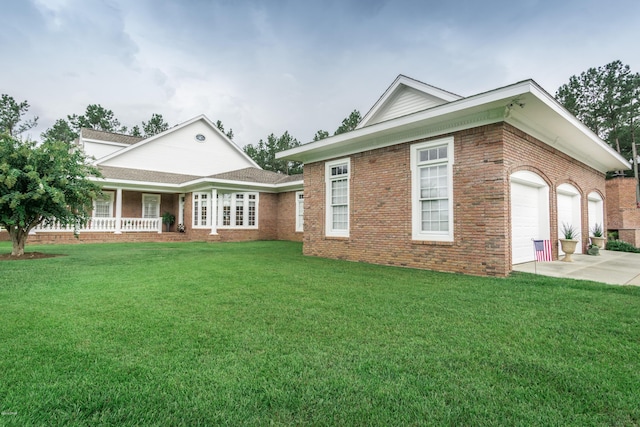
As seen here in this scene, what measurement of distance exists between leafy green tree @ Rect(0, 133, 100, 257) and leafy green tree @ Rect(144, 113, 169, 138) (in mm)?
34180

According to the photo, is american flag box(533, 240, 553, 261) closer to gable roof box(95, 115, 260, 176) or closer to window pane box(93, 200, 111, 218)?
gable roof box(95, 115, 260, 176)

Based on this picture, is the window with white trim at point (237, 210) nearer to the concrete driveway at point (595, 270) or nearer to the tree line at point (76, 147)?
the tree line at point (76, 147)

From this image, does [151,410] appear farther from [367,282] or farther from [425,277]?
[425,277]

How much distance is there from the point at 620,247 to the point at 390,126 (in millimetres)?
10995

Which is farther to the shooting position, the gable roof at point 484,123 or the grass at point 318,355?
the gable roof at point 484,123

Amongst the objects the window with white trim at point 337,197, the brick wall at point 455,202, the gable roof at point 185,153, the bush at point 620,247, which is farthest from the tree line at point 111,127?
the bush at point 620,247

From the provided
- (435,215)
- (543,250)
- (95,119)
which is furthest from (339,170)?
(95,119)

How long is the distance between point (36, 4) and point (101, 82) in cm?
929

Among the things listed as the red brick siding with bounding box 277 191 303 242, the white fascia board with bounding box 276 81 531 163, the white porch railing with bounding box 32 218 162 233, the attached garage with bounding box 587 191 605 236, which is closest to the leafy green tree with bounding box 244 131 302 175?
the red brick siding with bounding box 277 191 303 242

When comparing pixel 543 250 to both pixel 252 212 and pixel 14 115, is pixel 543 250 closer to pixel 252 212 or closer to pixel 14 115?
pixel 252 212

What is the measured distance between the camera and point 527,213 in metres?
8.03

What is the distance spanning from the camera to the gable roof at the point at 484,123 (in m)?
5.95

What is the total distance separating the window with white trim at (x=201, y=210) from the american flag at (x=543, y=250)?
1427cm

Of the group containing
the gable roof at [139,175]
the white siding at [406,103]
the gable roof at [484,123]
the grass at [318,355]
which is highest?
the white siding at [406,103]
